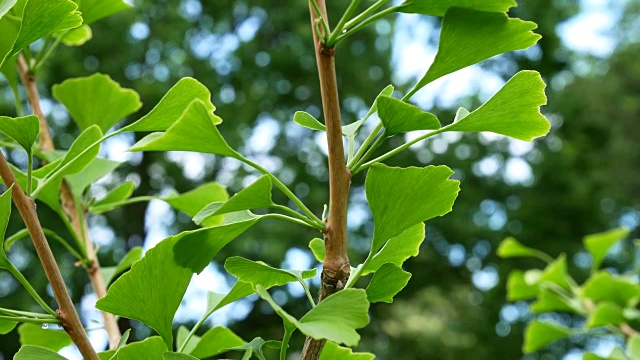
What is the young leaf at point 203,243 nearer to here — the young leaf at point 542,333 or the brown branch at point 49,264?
the brown branch at point 49,264

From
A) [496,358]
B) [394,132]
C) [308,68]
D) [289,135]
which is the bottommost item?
[496,358]

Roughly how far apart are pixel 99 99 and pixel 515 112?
1.23 ft

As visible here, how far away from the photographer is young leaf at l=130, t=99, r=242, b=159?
30 centimetres

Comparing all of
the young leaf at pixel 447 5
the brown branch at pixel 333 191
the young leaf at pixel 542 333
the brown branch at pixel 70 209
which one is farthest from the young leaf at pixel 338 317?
the young leaf at pixel 542 333

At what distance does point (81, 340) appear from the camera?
14.1 inches

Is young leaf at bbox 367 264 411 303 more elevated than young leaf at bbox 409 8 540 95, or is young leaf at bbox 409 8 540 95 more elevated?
young leaf at bbox 409 8 540 95

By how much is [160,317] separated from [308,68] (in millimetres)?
5686

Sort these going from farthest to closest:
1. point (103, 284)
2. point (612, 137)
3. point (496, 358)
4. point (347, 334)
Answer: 1. point (612, 137)
2. point (496, 358)
3. point (103, 284)
4. point (347, 334)

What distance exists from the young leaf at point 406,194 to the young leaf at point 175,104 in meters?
0.09

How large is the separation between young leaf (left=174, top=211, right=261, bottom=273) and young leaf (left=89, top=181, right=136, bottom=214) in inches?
10.6

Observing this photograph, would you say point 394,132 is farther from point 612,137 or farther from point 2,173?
point 612,137

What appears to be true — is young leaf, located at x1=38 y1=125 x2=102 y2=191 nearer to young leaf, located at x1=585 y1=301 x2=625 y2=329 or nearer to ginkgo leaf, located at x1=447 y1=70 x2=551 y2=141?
ginkgo leaf, located at x1=447 y1=70 x2=551 y2=141

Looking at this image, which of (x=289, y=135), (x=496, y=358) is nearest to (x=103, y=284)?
(x=289, y=135)

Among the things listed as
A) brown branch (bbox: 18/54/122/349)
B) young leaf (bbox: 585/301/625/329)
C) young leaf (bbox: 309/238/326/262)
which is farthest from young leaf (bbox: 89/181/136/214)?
young leaf (bbox: 585/301/625/329)
